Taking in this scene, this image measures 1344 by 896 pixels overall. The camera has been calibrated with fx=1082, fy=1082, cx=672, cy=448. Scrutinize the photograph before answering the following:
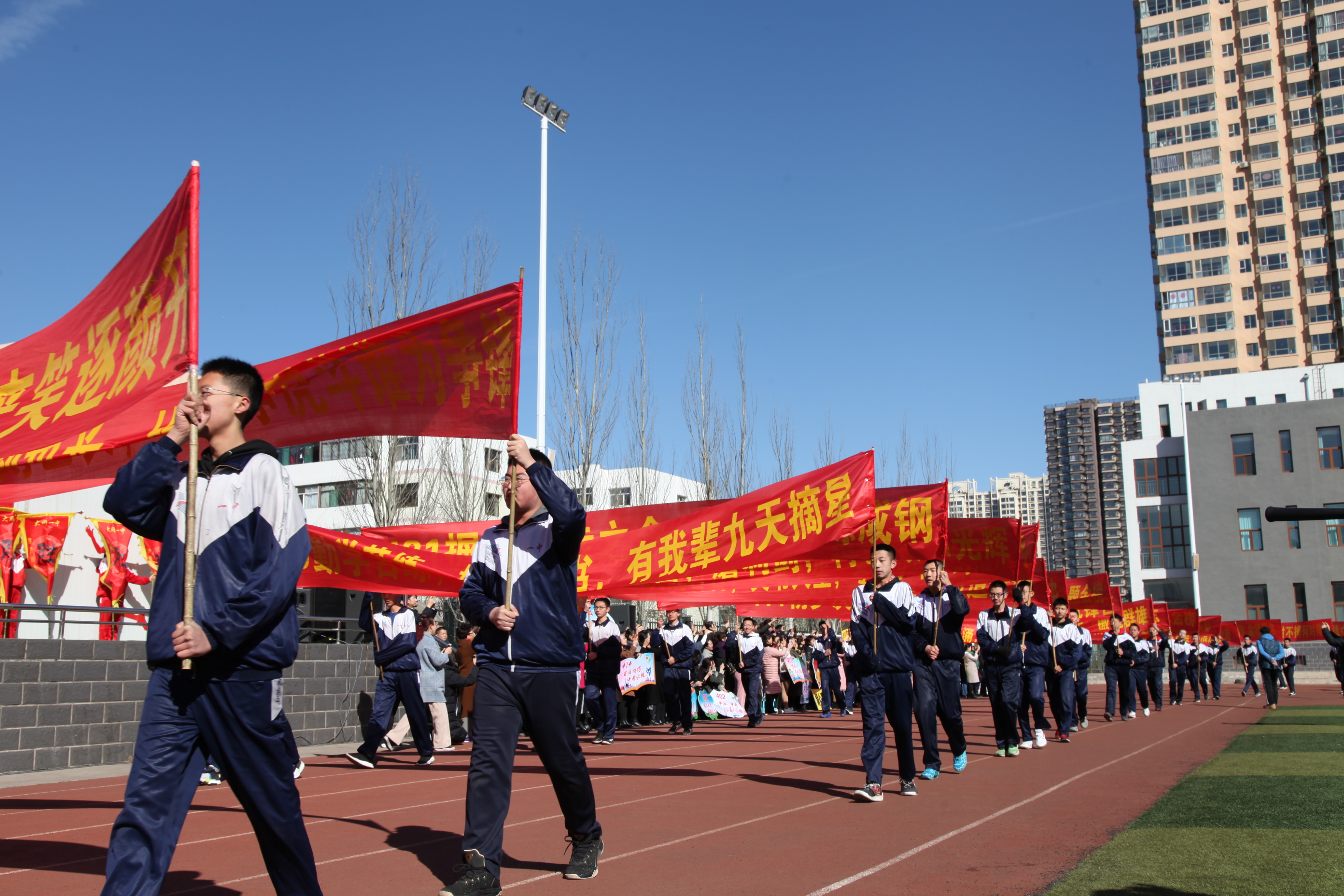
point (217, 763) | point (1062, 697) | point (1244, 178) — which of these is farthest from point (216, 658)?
point (1244, 178)

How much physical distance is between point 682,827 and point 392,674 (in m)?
5.80

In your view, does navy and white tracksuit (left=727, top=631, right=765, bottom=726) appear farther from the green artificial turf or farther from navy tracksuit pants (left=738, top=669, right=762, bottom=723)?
the green artificial turf

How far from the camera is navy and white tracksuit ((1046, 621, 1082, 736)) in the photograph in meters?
16.3

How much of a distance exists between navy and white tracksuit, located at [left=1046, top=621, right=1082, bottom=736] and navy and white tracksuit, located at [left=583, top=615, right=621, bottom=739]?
255 inches

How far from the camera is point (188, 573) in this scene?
374 centimetres

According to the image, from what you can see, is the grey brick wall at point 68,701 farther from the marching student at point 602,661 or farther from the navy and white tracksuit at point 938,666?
the navy and white tracksuit at point 938,666

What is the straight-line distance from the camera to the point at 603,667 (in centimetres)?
1700

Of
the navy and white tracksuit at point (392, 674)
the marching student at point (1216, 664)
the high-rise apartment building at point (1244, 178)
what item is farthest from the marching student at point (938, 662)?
the high-rise apartment building at point (1244, 178)

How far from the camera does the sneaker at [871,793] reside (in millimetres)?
8805

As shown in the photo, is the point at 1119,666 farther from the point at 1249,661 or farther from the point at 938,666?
the point at 1249,661

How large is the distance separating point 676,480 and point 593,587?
51.5m

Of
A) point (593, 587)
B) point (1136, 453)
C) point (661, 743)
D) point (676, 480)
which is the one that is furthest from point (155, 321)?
point (1136, 453)

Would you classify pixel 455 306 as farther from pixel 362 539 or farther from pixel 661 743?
pixel 661 743

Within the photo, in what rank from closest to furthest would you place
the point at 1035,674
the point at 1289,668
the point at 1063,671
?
the point at 1035,674 < the point at 1063,671 < the point at 1289,668
